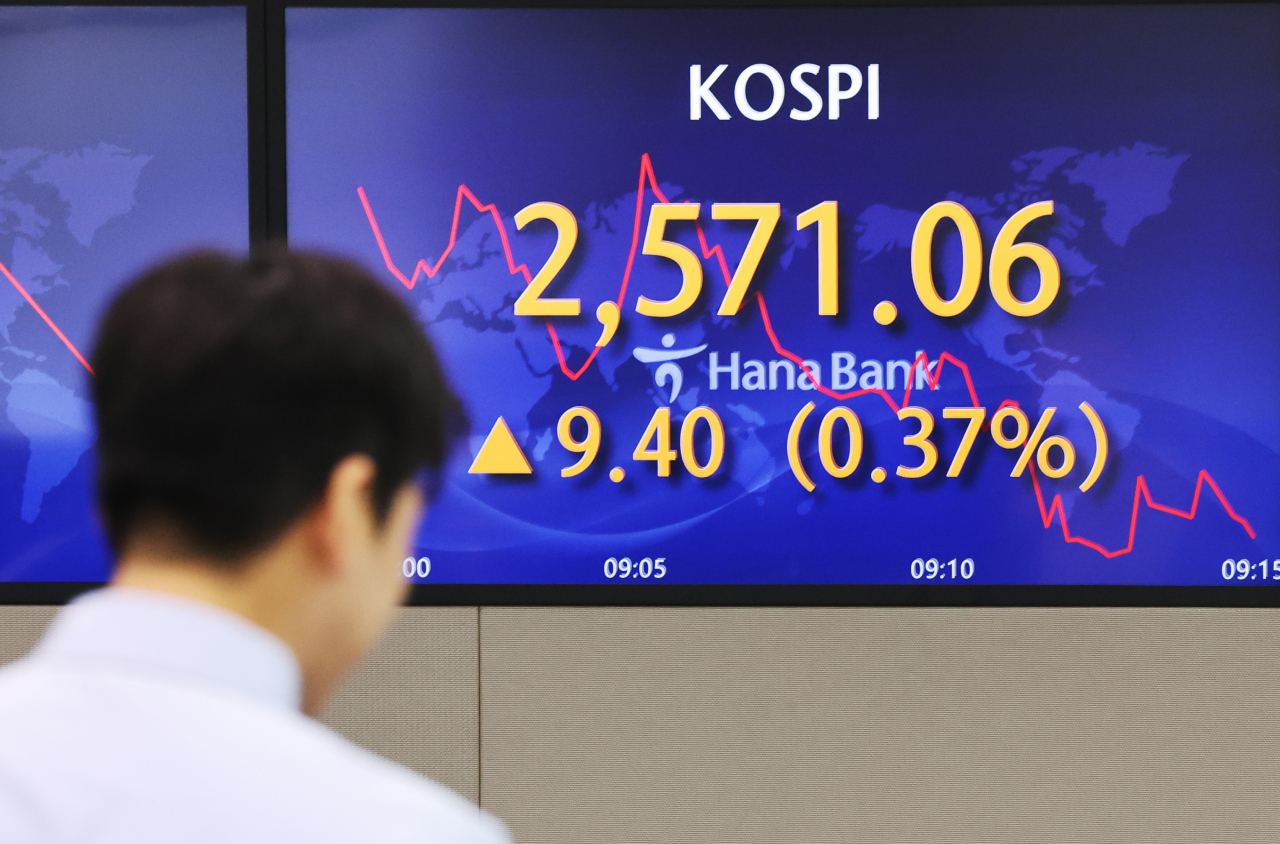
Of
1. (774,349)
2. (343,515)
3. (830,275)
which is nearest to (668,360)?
(774,349)

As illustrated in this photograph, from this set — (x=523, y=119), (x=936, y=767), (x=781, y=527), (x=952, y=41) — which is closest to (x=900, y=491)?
(x=781, y=527)

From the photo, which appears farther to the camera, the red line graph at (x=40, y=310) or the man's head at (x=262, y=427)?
the red line graph at (x=40, y=310)

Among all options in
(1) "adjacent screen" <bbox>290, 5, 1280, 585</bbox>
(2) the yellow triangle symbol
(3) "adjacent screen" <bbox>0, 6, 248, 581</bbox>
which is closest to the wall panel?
(1) "adjacent screen" <bbox>290, 5, 1280, 585</bbox>

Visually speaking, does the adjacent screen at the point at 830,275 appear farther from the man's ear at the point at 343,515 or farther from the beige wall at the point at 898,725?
the man's ear at the point at 343,515

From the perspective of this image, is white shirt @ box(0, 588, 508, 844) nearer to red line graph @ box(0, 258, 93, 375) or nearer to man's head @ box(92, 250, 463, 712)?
man's head @ box(92, 250, 463, 712)

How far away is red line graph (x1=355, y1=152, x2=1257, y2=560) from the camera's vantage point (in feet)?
7.20

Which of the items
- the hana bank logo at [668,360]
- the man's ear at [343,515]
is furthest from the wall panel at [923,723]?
the man's ear at [343,515]

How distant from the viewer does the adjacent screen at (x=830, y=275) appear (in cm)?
220

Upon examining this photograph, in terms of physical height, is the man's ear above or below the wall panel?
above

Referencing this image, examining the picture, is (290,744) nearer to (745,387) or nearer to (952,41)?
(745,387)

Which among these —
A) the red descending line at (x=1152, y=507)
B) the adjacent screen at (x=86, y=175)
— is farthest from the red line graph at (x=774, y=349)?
the adjacent screen at (x=86, y=175)

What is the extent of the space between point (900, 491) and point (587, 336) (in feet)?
2.29

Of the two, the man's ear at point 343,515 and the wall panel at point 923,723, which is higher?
the man's ear at point 343,515

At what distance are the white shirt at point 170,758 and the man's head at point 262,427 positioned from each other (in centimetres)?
4
